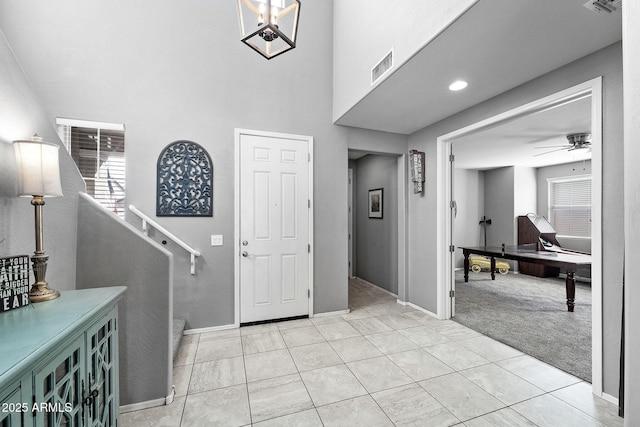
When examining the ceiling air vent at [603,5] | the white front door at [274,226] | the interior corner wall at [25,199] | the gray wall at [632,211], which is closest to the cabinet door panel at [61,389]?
the interior corner wall at [25,199]

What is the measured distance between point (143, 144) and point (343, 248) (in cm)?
272

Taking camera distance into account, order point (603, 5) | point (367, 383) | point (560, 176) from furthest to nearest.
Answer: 1. point (560, 176)
2. point (367, 383)
3. point (603, 5)

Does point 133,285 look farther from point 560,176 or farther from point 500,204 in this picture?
point 560,176

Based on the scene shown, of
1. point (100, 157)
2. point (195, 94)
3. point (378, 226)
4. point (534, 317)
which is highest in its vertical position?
point (195, 94)

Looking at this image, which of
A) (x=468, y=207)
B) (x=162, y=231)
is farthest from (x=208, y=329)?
(x=468, y=207)

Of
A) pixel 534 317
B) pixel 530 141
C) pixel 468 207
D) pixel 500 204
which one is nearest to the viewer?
pixel 534 317

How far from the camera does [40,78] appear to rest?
2.73 metres

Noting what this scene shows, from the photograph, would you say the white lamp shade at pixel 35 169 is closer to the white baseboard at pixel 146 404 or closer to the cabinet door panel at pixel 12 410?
the cabinet door panel at pixel 12 410

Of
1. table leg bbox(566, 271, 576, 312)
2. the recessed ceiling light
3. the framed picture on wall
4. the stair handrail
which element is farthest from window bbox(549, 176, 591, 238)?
the stair handrail

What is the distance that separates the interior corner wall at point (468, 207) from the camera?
706cm

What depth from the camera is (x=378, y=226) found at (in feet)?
16.6

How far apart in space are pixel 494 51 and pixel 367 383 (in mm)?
2760

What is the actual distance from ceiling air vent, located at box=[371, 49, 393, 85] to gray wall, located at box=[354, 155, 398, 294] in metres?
1.92

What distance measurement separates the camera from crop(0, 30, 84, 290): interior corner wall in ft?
4.09
